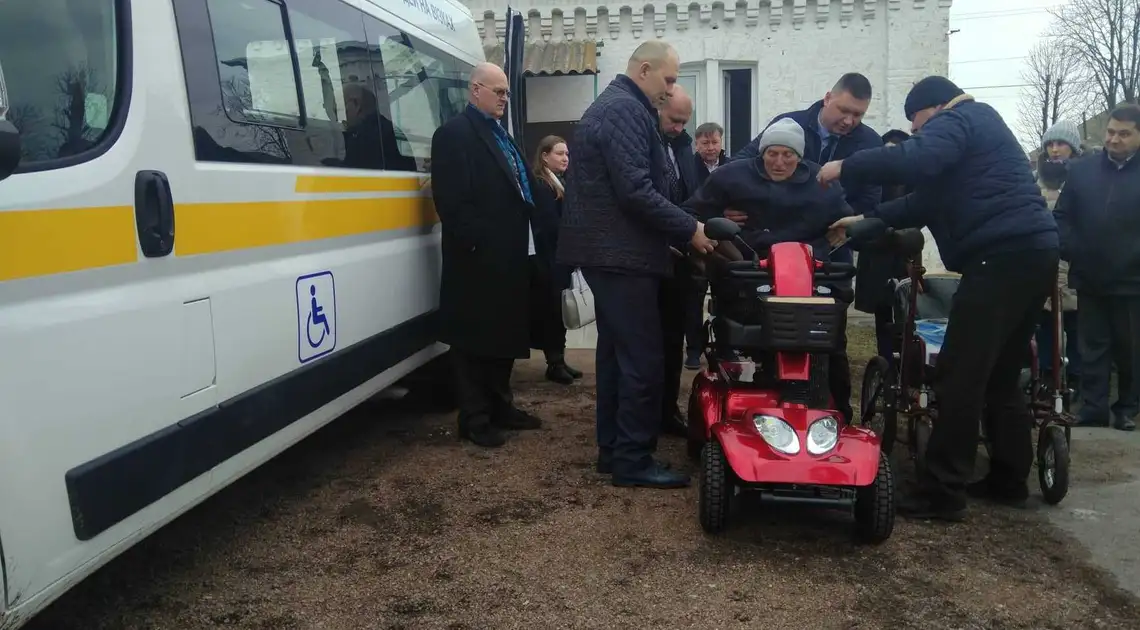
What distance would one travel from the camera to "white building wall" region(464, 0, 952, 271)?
34.6 ft

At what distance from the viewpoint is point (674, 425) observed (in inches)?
202

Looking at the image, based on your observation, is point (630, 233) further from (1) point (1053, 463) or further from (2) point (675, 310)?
(1) point (1053, 463)

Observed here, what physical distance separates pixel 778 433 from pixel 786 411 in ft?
0.37

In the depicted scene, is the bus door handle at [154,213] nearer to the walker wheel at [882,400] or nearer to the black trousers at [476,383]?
the black trousers at [476,383]

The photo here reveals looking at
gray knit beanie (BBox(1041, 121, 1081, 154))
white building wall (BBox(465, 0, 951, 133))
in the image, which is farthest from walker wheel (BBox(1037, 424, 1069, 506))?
white building wall (BBox(465, 0, 951, 133))

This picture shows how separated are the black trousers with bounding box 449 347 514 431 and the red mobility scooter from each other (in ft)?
4.67

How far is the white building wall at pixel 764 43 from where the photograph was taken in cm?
1053

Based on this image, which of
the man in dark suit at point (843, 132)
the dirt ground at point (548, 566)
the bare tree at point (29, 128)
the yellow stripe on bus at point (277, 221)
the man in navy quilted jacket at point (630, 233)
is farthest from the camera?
the man in dark suit at point (843, 132)

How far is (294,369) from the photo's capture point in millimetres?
3422

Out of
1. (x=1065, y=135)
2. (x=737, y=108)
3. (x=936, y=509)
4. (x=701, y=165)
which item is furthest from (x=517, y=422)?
(x=737, y=108)

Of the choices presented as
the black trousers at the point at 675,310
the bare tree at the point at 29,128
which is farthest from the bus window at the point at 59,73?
the black trousers at the point at 675,310

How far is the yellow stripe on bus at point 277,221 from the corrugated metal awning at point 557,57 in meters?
6.27

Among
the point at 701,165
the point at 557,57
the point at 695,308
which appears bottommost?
the point at 695,308

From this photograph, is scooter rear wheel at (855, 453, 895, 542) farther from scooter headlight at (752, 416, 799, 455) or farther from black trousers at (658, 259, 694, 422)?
black trousers at (658, 259, 694, 422)
